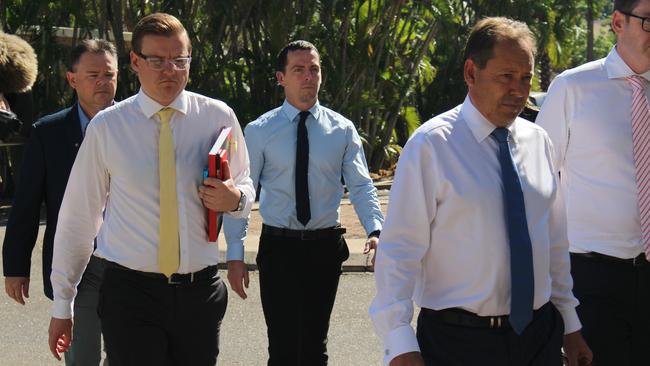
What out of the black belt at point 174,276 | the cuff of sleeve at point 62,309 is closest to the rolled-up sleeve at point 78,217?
the cuff of sleeve at point 62,309

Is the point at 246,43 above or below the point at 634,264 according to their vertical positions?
below

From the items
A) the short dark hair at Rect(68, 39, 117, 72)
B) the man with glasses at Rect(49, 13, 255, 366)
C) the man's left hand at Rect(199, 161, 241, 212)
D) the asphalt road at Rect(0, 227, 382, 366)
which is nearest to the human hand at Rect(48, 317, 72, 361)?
the man with glasses at Rect(49, 13, 255, 366)

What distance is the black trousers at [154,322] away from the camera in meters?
4.49

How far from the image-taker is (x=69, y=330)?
479 centimetres

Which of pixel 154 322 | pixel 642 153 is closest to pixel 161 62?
pixel 154 322

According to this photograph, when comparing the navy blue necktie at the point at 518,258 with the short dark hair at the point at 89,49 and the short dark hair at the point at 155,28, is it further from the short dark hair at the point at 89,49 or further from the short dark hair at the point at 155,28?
the short dark hair at the point at 89,49

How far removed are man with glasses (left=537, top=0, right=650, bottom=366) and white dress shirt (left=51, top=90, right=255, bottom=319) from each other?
4.64 ft

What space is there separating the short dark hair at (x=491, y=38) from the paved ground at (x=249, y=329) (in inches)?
161

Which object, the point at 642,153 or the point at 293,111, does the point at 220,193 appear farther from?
the point at 293,111

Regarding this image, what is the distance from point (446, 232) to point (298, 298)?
2589mm

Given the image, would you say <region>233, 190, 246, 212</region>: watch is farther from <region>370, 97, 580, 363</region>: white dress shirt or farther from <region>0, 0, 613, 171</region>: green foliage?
<region>0, 0, 613, 171</region>: green foliage

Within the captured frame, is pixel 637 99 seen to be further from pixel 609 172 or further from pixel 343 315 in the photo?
pixel 343 315

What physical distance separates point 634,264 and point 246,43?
16.2 m

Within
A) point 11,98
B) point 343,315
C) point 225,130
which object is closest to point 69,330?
point 225,130
